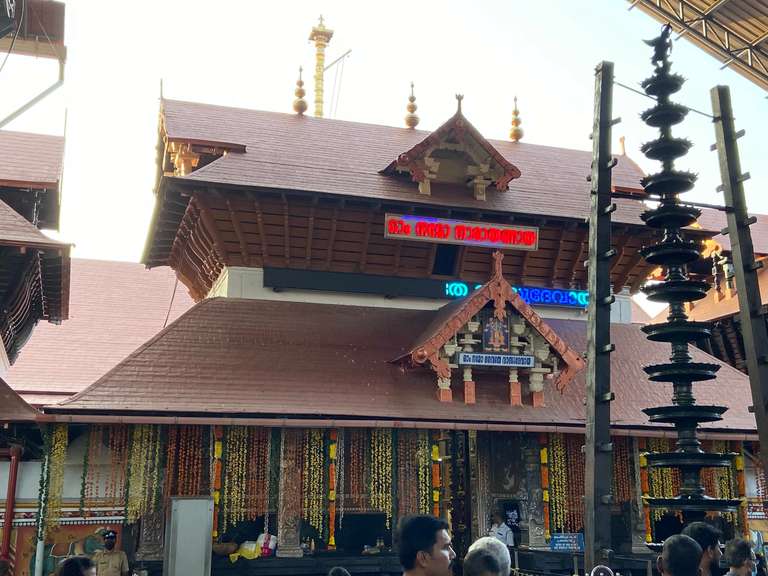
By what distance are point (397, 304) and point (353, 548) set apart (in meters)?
4.84

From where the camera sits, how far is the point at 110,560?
1273cm

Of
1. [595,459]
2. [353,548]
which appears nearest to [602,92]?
[595,459]

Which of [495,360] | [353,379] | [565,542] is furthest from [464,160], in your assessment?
[565,542]

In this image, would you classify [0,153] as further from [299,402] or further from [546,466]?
[546,466]

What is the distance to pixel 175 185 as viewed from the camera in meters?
15.0

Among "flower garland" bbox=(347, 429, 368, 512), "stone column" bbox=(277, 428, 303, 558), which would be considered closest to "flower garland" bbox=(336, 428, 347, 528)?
"flower garland" bbox=(347, 429, 368, 512)

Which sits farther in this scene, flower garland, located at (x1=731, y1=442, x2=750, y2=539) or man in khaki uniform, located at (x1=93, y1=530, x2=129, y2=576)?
flower garland, located at (x1=731, y1=442, x2=750, y2=539)

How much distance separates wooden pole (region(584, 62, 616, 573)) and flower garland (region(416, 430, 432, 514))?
7391mm

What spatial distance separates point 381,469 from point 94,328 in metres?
8.82

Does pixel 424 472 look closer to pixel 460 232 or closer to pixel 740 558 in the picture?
pixel 460 232

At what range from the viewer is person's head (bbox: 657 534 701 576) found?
509cm

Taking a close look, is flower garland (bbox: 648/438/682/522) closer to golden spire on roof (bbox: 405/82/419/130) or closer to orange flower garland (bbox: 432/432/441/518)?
orange flower garland (bbox: 432/432/441/518)

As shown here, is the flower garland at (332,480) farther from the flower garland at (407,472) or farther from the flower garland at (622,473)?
the flower garland at (622,473)

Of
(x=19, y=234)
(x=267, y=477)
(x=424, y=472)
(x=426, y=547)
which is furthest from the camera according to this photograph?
(x=424, y=472)
